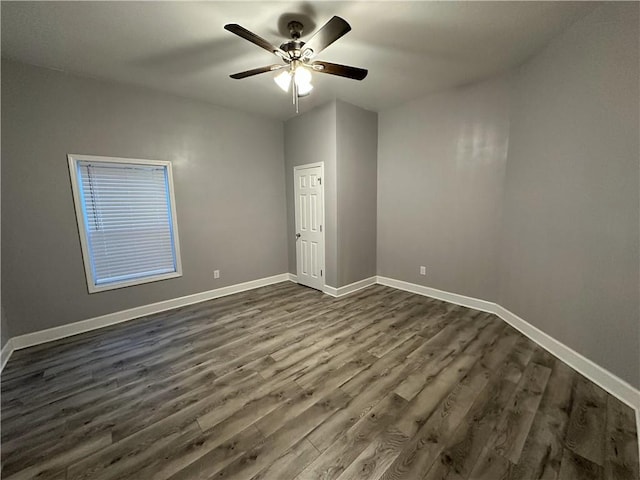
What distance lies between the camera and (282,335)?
109 inches

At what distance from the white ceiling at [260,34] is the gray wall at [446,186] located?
407mm

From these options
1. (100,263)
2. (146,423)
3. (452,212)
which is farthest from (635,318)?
(100,263)

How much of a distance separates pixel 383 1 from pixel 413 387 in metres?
2.86

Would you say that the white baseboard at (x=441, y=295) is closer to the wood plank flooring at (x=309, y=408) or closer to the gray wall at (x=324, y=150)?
the wood plank flooring at (x=309, y=408)

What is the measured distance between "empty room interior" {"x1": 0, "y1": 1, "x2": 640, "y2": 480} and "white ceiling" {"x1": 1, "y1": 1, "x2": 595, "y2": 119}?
26 mm

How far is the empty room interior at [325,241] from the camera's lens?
62.9 inches

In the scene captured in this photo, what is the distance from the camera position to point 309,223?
425cm

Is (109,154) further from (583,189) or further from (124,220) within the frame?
(583,189)

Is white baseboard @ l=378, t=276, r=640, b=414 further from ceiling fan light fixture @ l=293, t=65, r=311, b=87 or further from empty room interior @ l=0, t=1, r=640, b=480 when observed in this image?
ceiling fan light fixture @ l=293, t=65, r=311, b=87

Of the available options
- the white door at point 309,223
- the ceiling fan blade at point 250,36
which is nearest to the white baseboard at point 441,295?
the white door at point 309,223

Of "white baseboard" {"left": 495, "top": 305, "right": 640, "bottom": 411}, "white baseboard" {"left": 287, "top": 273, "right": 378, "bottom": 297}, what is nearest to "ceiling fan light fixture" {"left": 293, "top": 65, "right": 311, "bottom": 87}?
"white baseboard" {"left": 287, "top": 273, "right": 378, "bottom": 297}

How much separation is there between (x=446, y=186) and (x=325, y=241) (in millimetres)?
1877

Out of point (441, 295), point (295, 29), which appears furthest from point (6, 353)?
point (441, 295)

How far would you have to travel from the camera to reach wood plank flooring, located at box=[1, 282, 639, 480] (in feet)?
4.58
